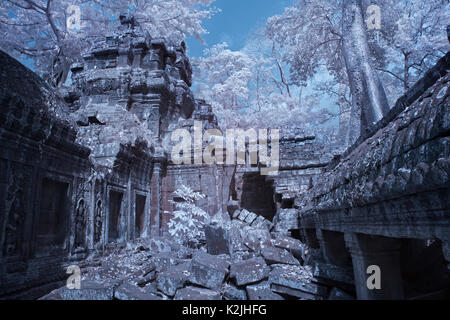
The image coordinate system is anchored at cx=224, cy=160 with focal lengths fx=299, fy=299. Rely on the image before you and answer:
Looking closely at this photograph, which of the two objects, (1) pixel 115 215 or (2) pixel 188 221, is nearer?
(1) pixel 115 215

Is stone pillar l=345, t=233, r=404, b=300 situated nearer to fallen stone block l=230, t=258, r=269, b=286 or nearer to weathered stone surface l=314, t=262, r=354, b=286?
weathered stone surface l=314, t=262, r=354, b=286

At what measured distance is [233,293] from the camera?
171 inches

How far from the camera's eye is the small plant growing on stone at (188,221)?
7.77 meters

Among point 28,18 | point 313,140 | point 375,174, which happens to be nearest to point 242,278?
point 375,174

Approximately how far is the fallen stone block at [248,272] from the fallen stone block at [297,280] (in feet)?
0.60

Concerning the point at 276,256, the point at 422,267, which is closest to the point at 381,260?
the point at 422,267

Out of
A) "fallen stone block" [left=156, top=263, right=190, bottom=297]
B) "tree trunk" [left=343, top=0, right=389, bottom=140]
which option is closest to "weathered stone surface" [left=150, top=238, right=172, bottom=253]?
"fallen stone block" [left=156, top=263, right=190, bottom=297]

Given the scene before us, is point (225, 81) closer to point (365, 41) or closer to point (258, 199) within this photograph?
point (365, 41)

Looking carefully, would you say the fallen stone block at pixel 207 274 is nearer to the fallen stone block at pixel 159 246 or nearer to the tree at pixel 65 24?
the fallen stone block at pixel 159 246

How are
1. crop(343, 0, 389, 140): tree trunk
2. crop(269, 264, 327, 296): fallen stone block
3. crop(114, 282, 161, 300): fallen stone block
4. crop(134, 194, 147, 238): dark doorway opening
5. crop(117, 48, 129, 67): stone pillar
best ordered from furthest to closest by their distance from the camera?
crop(343, 0, 389, 140): tree trunk, crop(117, 48, 129, 67): stone pillar, crop(134, 194, 147, 238): dark doorway opening, crop(269, 264, 327, 296): fallen stone block, crop(114, 282, 161, 300): fallen stone block

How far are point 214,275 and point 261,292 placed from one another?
76 cm

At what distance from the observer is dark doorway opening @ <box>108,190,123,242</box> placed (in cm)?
688

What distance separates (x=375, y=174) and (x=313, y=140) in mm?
7915

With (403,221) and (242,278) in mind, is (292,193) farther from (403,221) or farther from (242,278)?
(403,221)
